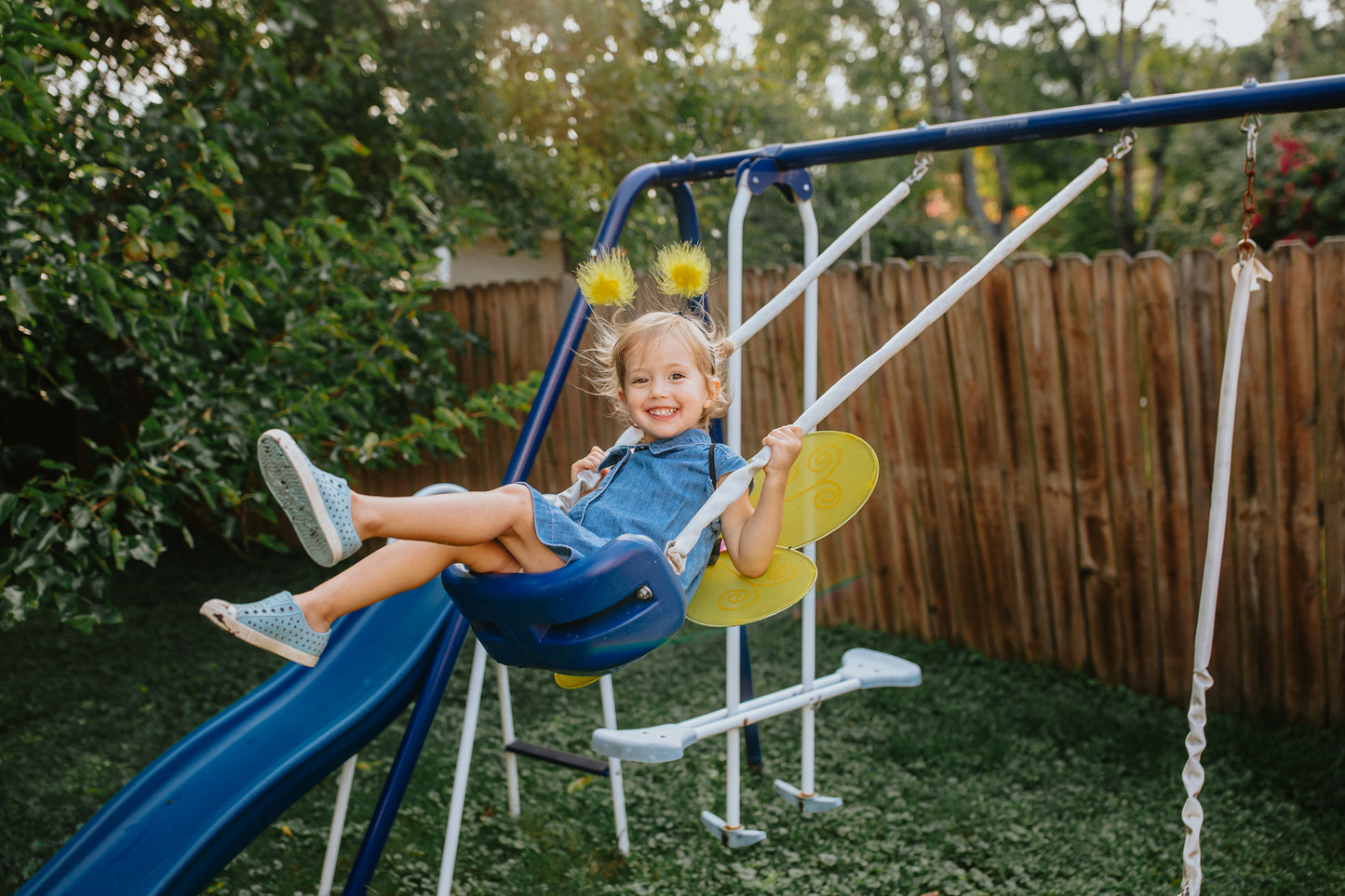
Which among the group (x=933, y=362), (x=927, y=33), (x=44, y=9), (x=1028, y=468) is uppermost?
(x=927, y=33)

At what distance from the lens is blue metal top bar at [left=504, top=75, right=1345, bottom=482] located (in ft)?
6.55

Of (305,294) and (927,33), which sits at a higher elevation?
(927,33)

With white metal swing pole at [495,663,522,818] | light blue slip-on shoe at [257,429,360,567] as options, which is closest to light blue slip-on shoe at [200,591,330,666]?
light blue slip-on shoe at [257,429,360,567]

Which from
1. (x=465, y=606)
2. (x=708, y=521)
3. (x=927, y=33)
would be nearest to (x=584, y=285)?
(x=708, y=521)

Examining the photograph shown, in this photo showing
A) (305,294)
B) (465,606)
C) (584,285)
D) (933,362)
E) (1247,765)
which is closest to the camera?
(465,606)

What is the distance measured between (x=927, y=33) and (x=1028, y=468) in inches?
631

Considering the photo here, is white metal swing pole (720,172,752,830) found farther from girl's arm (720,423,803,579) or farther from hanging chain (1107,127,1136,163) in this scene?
hanging chain (1107,127,1136,163)

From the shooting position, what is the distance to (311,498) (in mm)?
1493

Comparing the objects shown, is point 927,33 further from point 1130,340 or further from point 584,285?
point 584,285

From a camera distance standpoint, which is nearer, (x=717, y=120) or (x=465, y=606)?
(x=465, y=606)

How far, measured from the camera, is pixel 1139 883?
2615 millimetres

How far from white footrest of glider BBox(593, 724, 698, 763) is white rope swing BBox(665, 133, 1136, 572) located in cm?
54

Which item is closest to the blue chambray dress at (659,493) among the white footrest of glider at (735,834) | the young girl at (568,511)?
the young girl at (568,511)

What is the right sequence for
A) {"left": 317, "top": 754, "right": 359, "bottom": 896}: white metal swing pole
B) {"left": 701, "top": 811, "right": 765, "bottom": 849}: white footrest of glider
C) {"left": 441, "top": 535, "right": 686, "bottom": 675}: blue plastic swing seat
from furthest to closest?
1. {"left": 317, "top": 754, "right": 359, "bottom": 896}: white metal swing pole
2. {"left": 701, "top": 811, "right": 765, "bottom": 849}: white footrest of glider
3. {"left": 441, "top": 535, "right": 686, "bottom": 675}: blue plastic swing seat
